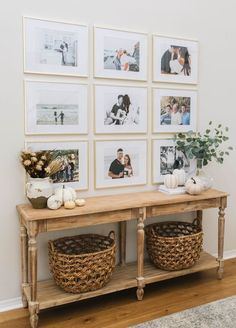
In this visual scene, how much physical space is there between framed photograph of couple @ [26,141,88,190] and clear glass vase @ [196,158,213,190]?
957 mm

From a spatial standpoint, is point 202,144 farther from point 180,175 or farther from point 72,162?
point 72,162

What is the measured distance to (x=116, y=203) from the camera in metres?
2.50

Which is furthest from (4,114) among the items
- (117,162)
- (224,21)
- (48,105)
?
(224,21)

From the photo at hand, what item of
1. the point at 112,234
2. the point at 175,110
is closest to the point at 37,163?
the point at 112,234

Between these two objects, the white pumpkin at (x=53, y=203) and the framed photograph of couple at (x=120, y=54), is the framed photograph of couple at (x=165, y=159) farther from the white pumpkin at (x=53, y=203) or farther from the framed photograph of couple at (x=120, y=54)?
Result: the white pumpkin at (x=53, y=203)

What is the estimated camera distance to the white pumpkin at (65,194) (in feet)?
7.76

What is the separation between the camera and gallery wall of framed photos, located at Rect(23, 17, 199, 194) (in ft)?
8.13

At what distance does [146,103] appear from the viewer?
2881 mm

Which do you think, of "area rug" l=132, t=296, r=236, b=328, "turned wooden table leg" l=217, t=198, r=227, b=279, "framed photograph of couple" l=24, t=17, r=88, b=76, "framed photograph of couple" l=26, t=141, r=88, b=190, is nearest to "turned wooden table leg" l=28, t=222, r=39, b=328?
"framed photograph of couple" l=26, t=141, r=88, b=190

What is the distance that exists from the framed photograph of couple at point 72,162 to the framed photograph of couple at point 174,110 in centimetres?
69

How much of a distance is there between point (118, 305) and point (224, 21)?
260cm

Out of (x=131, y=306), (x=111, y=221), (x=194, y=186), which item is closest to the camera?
(x=111, y=221)

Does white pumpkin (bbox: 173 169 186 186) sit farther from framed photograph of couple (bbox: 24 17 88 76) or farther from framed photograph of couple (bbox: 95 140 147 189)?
framed photograph of couple (bbox: 24 17 88 76)

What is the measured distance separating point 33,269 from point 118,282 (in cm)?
68
